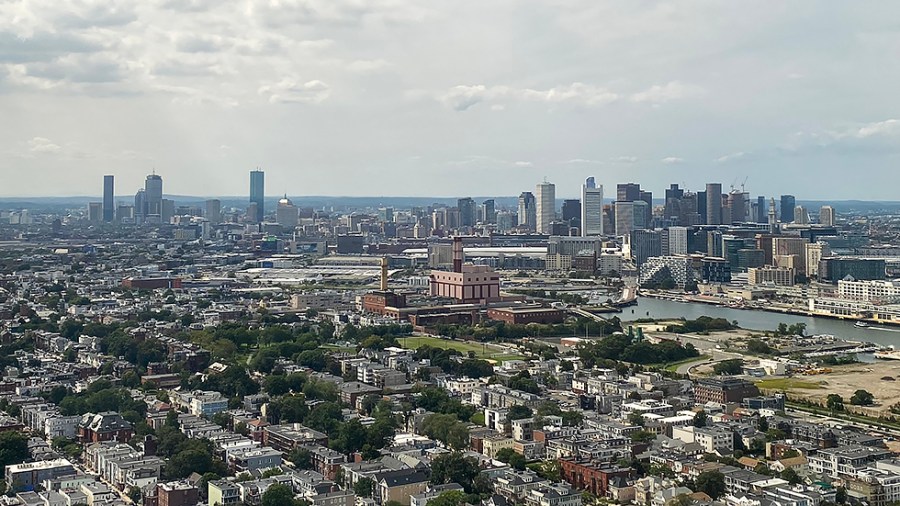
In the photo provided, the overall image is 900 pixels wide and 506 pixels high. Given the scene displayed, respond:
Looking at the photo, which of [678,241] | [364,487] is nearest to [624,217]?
[678,241]

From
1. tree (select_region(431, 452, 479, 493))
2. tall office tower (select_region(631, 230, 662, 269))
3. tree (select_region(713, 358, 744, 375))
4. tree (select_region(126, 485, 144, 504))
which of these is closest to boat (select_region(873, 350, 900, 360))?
tree (select_region(713, 358, 744, 375))

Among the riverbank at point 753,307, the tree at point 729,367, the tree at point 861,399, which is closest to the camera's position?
the tree at point 861,399

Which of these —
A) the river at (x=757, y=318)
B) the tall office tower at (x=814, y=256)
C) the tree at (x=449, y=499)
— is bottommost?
the river at (x=757, y=318)

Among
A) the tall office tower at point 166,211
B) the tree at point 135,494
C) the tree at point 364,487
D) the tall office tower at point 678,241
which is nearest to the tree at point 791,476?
the tree at point 364,487

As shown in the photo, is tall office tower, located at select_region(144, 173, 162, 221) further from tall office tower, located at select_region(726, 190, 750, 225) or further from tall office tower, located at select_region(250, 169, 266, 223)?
tall office tower, located at select_region(726, 190, 750, 225)

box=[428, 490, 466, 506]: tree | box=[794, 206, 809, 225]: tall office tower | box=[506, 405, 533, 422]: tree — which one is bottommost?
box=[428, 490, 466, 506]: tree

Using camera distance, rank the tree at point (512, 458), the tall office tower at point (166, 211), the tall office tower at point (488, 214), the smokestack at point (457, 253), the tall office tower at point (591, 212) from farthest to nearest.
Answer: the tall office tower at point (166, 211)
the tall office tower at point (488, 214)
the tall office tower at point (591, 212)
the smokestack at point (457, 253)
the tree at point (512, 458)

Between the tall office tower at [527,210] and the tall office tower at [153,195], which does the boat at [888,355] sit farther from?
the tall office tower at [153,195]
